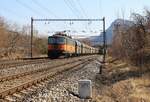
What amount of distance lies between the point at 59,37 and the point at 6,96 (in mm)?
36635

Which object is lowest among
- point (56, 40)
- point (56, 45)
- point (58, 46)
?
point (58, 46)

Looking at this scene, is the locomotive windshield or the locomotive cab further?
the locomotive windshield

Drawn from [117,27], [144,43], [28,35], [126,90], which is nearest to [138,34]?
[144,43]

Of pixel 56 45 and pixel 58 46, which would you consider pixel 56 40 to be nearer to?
pixel 56 45

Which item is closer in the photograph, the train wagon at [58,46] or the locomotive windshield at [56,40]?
the train wagon at [58,46]

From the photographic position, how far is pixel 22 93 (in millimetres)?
14047

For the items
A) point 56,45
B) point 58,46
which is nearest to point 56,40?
point 56,45

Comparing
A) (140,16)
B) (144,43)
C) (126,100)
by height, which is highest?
(140,16)

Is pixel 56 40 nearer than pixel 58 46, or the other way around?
pixel 58 46

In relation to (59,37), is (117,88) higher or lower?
lower

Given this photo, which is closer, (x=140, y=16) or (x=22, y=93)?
(x=22, y=93)

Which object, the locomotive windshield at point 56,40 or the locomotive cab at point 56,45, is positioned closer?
the locomotive cab at point 56,45

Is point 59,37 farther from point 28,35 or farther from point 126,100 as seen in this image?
point 28,35

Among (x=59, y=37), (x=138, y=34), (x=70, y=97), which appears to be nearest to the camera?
(x=70, y=97)
